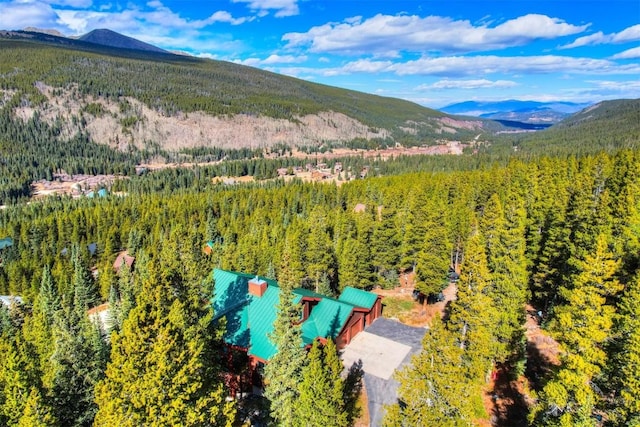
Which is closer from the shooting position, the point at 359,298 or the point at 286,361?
the point at 286,361

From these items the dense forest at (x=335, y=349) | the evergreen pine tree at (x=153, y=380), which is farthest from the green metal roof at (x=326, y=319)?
the evergreen pine tree at (x=153, y=380)

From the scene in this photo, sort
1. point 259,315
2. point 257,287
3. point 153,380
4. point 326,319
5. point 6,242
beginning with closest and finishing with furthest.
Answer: point 153,380, point 259,315, point 257,287, point 326,319, point 6,242

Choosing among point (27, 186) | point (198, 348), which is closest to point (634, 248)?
point (198, 348)

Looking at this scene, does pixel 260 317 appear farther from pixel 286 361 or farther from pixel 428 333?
pixel 428 333

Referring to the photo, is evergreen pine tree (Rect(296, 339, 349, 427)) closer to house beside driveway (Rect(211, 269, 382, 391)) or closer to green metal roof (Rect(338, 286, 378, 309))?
house beside driveway (Rect(211, 269, 382, 391))

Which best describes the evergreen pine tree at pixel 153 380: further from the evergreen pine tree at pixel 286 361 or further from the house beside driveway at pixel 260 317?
the house beside driveway at pixel 260 317

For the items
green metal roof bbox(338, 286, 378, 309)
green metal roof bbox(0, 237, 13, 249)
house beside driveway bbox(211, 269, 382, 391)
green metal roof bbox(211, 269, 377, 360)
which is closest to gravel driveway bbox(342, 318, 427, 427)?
house beside driveway bbox(211, 269, 382, 391)

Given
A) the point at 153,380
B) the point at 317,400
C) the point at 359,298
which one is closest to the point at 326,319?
the point at 359,298

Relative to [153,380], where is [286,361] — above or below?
below
